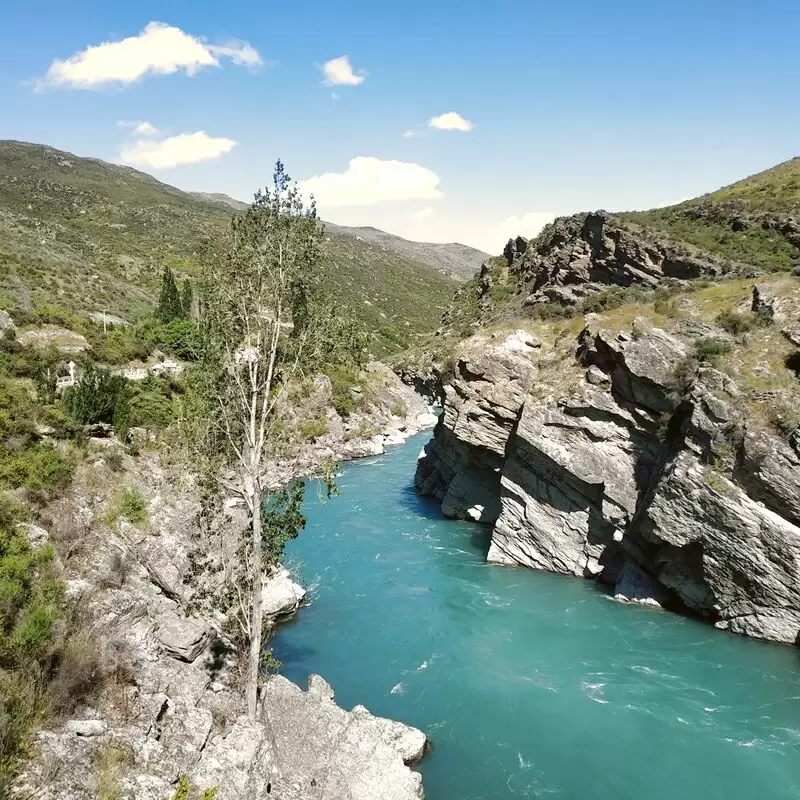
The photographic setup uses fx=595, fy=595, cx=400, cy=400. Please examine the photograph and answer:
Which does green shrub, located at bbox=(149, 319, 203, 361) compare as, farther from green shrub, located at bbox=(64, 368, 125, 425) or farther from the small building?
green shrub, located at bbox=(64, 368, 125, 425)

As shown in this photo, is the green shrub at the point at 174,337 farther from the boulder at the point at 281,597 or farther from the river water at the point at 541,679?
the boulder at the point at 281,597

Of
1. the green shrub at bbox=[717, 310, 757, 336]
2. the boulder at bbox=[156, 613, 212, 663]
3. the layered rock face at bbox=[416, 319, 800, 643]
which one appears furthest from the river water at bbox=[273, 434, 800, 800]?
the green shrub at bbox=[717, 310, 757, 336]

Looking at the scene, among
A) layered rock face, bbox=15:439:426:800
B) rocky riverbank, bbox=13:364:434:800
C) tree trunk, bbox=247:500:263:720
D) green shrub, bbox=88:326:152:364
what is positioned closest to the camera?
layered rock face, bbox=15:439:426:800

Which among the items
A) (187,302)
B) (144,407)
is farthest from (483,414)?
(187,302)

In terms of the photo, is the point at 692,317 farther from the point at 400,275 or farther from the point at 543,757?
the point at 400,275

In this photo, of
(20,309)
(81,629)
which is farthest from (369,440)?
(81,629)

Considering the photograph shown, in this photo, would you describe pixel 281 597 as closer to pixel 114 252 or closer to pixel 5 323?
pixel 5 323
